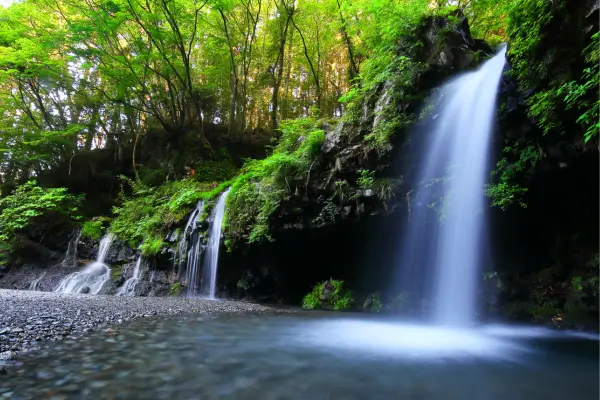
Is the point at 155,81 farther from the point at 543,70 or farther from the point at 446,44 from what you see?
the point at 543,70

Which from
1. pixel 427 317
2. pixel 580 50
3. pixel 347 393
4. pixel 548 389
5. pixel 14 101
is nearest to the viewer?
pixel 347 393

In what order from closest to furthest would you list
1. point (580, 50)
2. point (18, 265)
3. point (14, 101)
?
point (580, 50) < point (18, 265) < point (14, 101)

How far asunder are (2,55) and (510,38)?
66.2ft

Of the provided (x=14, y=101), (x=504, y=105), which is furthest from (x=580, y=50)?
(x=14, y=101)

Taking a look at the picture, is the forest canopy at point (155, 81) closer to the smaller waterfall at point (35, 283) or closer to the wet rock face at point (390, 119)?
the wet rock face at point (390, 119)

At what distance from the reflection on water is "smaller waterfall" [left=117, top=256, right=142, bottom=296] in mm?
7992

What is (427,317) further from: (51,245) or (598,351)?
(51,245)

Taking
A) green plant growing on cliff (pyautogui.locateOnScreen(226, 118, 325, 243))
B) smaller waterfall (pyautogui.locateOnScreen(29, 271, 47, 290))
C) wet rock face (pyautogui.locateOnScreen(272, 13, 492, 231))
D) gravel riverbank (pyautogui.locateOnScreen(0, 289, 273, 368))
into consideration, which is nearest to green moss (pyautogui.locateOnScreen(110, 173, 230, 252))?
green plant growing on cliff (pyautogui.locateOnScreen(226, 118, 325, 243))

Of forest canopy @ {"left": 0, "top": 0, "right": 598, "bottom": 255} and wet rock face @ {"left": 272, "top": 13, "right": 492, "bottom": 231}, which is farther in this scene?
forest canopy @ {"left": 0, "top": 0, "right": 598, "bottom": 255}

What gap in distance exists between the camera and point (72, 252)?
608 inches

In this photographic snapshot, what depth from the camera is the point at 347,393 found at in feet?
9.61

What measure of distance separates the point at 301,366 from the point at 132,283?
11492 mm

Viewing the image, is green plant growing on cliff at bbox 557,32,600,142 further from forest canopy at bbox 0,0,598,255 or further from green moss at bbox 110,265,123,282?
green moss at bbox 110,265,123,282

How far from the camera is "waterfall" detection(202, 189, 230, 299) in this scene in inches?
454
